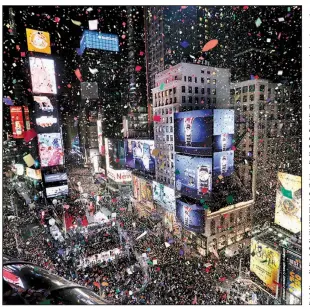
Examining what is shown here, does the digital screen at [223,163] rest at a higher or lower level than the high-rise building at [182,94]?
lower

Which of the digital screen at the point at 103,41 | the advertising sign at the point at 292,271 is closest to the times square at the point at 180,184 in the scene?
the advertising sign at the point at 292,271

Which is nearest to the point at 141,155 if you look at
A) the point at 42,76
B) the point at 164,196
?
the point at 164,196

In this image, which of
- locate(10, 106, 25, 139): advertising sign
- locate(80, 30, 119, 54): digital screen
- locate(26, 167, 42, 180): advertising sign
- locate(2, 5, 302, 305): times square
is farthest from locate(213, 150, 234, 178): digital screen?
locate(80, 30, 119, 54): digital screen

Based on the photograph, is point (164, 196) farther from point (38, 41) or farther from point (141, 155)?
point (38, 41)

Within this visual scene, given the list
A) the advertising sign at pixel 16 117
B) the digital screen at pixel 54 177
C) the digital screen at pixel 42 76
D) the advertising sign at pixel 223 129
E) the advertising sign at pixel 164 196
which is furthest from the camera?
the digital screen at pixel 54 177

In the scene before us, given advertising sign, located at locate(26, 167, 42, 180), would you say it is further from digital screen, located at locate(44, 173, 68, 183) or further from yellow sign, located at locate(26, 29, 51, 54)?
yellow sign, located at locate(26, 29, 51, 54)

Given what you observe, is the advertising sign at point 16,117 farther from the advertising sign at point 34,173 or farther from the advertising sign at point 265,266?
the advertising sign at point 265,266

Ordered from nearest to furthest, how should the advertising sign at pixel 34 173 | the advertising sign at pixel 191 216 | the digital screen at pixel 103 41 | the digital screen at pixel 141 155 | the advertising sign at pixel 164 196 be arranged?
the advertising sign at pixel 191 216 → the advertising sign at pixel 164 196 → the digital screen at pixel 141 155 → the advertising sign at pixel 34 173 → the digital screen at pixel 103 41
